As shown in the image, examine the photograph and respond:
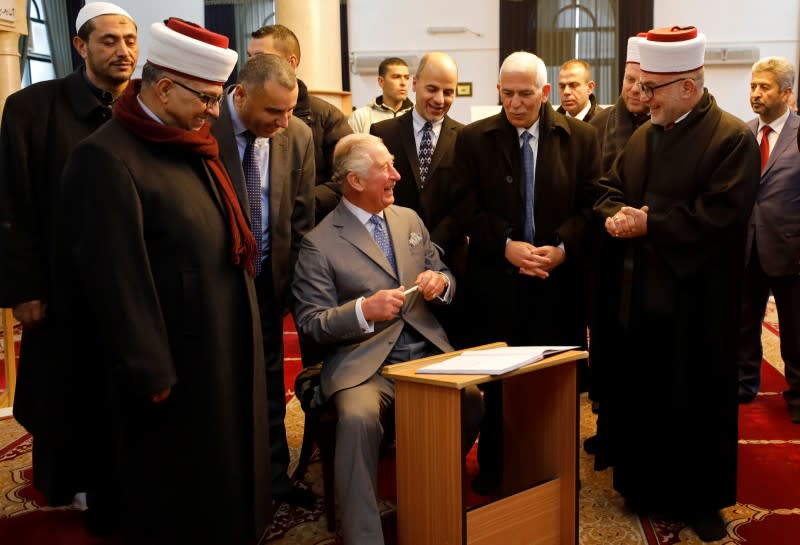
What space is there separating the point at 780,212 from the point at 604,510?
2.21 meters

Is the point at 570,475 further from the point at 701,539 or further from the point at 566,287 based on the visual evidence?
the point at 566,287

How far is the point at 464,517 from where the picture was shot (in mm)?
2562

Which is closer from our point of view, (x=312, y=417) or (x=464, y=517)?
(x=464, y=517)

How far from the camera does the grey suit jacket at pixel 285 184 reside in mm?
3062

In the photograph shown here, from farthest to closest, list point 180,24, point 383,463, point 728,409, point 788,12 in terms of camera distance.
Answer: point 788,12, point 383,463, point 728,409, point 180,24

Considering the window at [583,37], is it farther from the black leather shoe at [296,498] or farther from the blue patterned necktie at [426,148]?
the black leather shoe at [296,498]

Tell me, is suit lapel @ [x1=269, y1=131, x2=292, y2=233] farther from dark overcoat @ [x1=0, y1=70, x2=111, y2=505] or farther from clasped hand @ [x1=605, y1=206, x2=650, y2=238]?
clasped hand @ [x1=605, y1=206, x2=650, y2=238]

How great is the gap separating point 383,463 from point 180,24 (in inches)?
87.8

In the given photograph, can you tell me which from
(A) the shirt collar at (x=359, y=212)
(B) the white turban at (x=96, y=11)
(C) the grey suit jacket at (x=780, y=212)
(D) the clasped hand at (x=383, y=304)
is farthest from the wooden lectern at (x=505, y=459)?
(C) the grey suit jacket at (x=780, y=212)

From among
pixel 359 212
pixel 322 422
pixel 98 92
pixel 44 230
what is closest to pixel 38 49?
pixel 98 92

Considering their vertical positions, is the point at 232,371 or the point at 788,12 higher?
the point at 788,12

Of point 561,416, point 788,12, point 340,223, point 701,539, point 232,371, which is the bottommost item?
point 701,539

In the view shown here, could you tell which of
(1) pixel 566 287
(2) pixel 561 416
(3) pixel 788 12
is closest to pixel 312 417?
(2) pixel 561 416

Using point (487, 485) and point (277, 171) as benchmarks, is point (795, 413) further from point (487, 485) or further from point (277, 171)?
point (277, 171)
